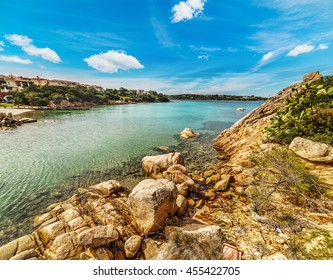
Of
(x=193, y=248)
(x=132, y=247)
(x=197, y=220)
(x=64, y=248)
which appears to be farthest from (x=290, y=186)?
(x=64, y=248)

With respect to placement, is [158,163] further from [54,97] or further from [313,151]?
[54,97]

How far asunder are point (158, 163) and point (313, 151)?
9877 mm

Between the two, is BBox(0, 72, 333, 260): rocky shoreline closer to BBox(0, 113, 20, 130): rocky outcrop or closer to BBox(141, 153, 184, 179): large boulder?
BBox(141, 153, 184, 179): large boulder

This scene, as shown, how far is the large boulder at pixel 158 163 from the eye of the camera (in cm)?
1145

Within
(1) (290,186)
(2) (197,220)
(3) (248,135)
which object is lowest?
(2) (197,220)

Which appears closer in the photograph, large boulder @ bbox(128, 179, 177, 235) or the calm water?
large boulder @ bbox(128, 179, 177, 235)

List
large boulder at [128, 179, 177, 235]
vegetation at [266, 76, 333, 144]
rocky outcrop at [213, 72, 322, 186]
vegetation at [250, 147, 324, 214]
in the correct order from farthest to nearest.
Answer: rocky outcrop at [213, 72, 322, 186]
vegetation at [266, 76, 333, 144]
vegetation at [250, 147, 324, 214]
large boulder at [128, 179, 177, 235]

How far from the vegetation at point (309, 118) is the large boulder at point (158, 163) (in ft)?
27.4

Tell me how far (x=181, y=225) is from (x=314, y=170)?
7905mm

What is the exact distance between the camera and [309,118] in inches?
395

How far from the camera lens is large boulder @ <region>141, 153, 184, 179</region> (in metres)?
11.4

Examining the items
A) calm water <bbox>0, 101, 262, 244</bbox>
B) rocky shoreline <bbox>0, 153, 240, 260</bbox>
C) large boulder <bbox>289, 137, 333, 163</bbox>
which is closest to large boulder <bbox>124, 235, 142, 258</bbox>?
rocky shoreline <bbox>0, 153, 240, 260</bbox>

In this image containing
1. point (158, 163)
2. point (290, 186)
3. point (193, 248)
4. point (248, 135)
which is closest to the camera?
point (193, 248)

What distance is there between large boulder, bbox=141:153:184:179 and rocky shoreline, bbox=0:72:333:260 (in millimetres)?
1362
